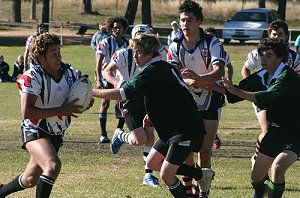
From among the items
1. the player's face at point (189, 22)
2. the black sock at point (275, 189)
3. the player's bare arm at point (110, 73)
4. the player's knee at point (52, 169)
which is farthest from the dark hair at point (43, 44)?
the player's bare arm at point (110, 73)

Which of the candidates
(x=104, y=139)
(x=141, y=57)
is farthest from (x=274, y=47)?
(x=104, y=139)

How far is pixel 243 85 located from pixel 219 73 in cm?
67

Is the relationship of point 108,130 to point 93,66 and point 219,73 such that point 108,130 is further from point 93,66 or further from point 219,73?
point 93,66

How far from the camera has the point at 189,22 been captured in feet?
29.9

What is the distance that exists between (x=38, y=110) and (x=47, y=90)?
0.26 metres

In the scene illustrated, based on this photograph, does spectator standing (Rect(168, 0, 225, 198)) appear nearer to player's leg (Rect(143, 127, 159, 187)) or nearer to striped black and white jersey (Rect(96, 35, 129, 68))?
player's leg (Rect(143, 127, 159, 187))

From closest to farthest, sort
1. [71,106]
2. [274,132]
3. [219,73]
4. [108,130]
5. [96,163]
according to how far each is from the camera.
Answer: [71,106]
[274,132]
[219,73]
[96,163]
[108,130]

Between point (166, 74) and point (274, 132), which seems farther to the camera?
point (274, 132)

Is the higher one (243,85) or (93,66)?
(243,85)

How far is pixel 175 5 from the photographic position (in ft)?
198

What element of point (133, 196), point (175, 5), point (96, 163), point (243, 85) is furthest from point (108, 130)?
point (175, 5)

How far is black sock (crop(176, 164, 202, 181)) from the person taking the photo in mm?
8367

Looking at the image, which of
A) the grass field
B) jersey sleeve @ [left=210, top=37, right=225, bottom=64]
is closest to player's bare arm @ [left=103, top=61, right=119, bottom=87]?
the grass field

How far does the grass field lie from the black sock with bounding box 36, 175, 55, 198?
1.66 m
